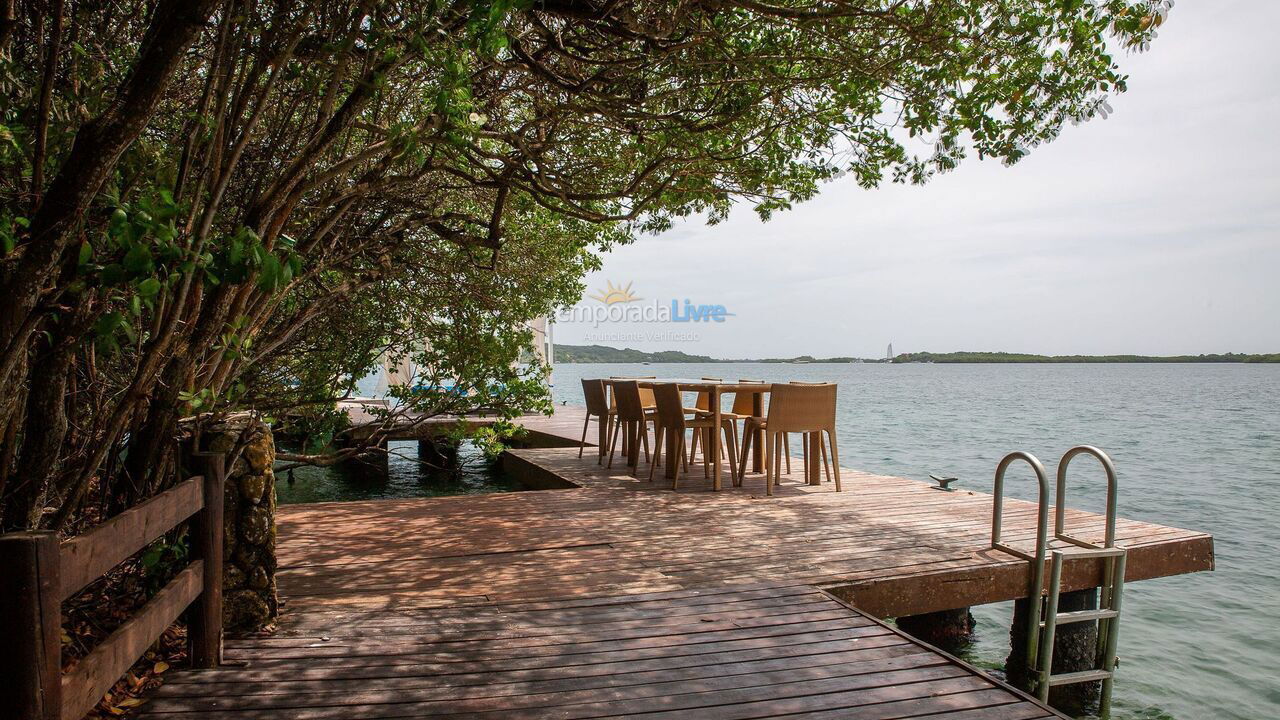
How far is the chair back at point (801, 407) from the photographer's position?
5.61 meters

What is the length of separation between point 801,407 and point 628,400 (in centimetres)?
173

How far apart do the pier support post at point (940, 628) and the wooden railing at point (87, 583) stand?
3952 millimetres

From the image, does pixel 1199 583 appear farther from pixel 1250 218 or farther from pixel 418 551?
pixel 1250 218

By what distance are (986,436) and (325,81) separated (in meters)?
26.7

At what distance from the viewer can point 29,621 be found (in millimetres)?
1427

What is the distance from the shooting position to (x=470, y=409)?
5410 millimetres

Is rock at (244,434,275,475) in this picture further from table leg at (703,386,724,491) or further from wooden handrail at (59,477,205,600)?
table leg at (703,386,724,491)

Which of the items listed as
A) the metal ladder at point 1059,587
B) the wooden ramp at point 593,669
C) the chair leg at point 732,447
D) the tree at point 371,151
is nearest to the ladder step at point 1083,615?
the metal ladder at point 1059,587

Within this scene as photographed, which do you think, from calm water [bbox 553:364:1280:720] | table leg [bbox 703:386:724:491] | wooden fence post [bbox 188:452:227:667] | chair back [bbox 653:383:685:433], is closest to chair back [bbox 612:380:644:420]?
chair back [bbox 653:383:685:433]

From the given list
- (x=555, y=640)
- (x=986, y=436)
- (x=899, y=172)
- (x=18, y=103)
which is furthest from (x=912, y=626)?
(x=986, y=436)

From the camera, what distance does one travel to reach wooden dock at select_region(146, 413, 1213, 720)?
7.68ft

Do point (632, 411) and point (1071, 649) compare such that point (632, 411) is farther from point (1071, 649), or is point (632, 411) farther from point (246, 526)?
point (246, 526)

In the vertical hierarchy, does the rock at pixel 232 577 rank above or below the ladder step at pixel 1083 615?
above

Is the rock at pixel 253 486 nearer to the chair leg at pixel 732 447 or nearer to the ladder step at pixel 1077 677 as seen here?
the ladder step at pixel 1077 677
